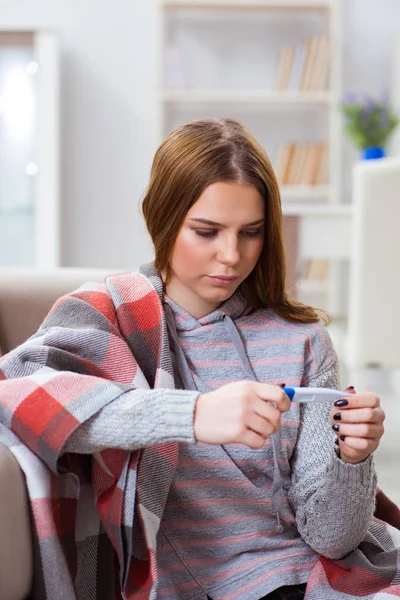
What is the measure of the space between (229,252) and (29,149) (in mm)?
4081

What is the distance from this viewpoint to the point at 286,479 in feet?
4.11

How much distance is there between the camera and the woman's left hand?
1.07m

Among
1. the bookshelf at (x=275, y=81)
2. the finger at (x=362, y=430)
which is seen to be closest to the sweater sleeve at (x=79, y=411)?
the finger at (x=362, y=430)

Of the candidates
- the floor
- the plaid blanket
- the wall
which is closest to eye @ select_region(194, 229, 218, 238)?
the plaid blanket

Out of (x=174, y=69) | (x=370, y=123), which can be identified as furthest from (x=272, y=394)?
(x=174, y=69)

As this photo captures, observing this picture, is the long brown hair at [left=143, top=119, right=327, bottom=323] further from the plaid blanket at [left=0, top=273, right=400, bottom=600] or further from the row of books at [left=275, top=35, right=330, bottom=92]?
the row of books at [left=275, top=35, right=330, bottom=92]

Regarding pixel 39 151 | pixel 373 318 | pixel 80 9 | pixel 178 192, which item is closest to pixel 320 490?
pixel 178 192

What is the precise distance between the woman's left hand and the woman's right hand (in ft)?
0.47

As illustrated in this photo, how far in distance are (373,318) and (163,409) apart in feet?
6.50

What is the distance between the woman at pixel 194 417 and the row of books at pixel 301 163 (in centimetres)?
374

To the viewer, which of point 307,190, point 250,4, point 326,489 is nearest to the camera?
point 326,489

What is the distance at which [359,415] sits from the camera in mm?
1072

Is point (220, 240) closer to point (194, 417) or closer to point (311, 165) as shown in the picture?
point (194, 417)

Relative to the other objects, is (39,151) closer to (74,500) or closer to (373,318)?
(373,318)
